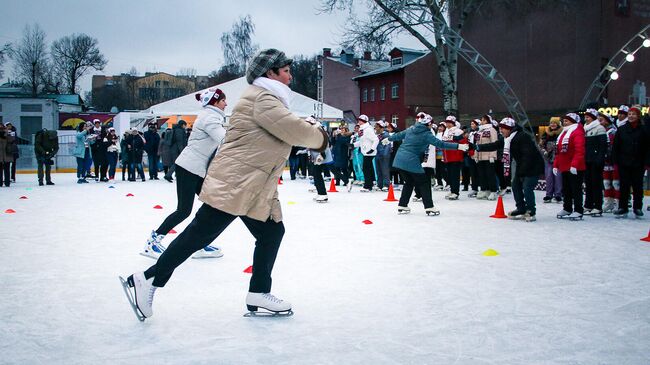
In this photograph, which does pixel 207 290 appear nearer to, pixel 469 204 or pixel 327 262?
pixel 327 262

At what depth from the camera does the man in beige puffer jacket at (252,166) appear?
3600 millimetres

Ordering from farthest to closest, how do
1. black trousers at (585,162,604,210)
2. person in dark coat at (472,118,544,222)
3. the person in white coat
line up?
the person in white coat
black trousers at (585,162,604,210)
person in dark coat at (472,118,544,222)

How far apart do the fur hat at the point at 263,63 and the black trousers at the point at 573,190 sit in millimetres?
6875

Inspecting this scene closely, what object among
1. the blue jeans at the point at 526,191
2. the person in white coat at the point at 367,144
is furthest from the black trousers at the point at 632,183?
the person in white coat at the point at 367,144

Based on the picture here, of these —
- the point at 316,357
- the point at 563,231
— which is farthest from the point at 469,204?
the point at 316,357

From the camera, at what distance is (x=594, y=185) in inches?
383

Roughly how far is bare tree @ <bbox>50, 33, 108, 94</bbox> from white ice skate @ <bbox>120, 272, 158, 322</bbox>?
65672mm

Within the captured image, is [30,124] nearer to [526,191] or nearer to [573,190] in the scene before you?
[526,191]

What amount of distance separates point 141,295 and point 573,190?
24.7 ft

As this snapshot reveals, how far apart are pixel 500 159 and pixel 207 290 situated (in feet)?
34.1

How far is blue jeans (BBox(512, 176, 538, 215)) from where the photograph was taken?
355 inches

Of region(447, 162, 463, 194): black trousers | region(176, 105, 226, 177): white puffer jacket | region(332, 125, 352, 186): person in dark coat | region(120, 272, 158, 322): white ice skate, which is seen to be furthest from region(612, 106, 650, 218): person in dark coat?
region(332, 125, 352, 186): person in dark coat

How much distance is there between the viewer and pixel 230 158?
145 inches

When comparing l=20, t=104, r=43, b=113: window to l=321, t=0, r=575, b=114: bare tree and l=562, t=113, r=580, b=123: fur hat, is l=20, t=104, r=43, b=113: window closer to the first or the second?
l=321, t=0, r=575, b=114: bare tree
